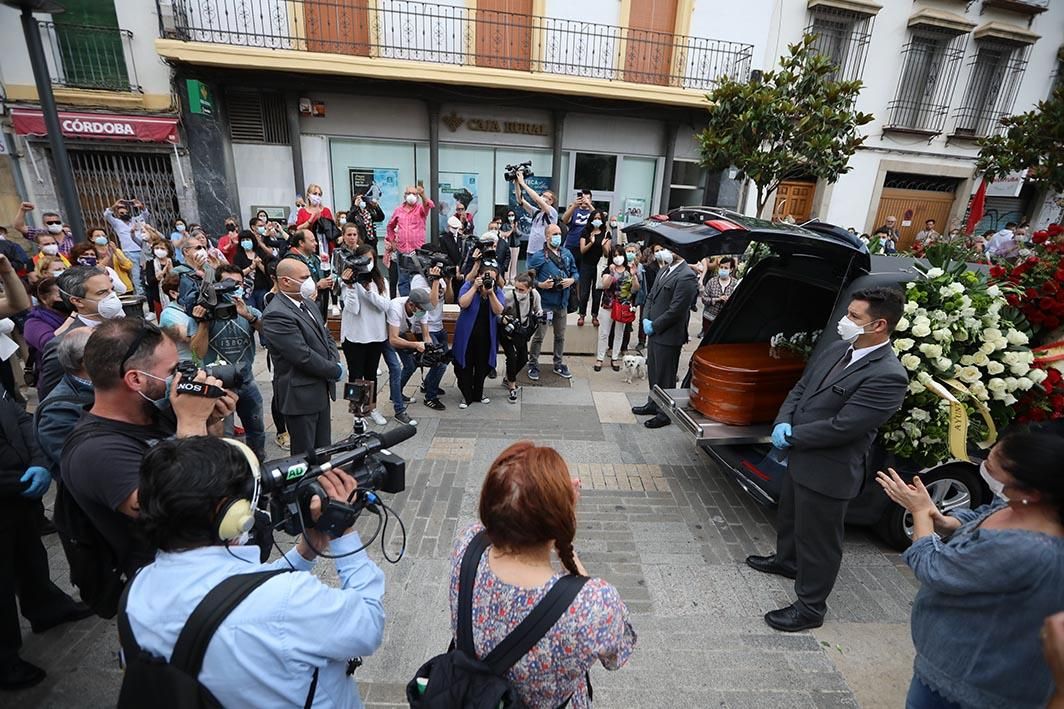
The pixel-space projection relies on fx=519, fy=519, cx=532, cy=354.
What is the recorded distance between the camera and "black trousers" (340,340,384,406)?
5574mm

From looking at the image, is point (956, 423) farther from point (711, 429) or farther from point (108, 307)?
point (108, 307)

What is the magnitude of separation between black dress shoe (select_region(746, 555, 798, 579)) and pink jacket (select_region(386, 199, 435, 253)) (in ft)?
26.2

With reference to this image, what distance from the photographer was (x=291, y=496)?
172 centimetres

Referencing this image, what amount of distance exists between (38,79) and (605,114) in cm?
1118

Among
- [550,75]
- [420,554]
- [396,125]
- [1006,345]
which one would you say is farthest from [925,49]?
[420,554]

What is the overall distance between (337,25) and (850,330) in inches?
502

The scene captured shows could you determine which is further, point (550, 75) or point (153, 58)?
point (550, 75)

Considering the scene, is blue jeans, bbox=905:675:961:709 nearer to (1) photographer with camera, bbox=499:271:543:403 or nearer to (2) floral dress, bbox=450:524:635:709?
(2) floral dress, bbox=450:524:635:709

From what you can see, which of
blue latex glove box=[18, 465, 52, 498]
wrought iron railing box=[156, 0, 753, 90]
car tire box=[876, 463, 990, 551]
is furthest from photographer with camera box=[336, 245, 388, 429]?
wrought iron railing box=[156, 0, 753, 90]

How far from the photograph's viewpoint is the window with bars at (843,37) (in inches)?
532

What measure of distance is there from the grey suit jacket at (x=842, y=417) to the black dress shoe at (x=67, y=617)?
172 inches

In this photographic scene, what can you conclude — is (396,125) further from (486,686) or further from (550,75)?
(486,686)

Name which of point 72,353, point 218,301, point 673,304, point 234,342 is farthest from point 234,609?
point 673,304

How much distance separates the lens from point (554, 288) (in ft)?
23.8
